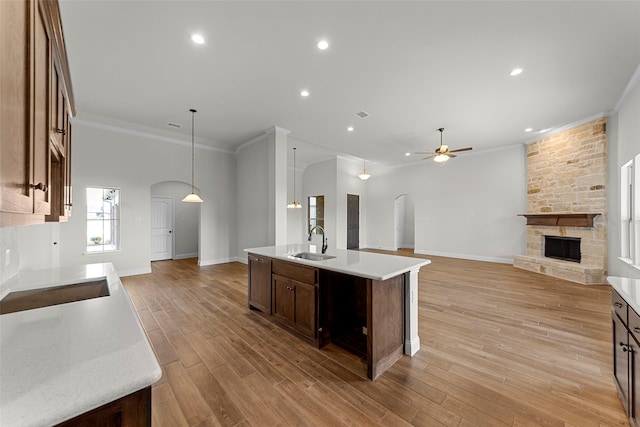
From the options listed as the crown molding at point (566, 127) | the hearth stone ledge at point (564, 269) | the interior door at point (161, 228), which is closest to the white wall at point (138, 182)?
the interior door at point (161, 228)

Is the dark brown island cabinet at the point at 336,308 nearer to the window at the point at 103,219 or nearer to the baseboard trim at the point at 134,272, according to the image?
the baseboard trim at the point at 134,272

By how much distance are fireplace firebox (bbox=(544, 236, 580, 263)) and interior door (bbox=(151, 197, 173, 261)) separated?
1049cm

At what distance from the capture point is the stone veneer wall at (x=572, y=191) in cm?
491

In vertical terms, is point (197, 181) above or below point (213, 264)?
above

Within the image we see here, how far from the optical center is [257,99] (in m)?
4.11

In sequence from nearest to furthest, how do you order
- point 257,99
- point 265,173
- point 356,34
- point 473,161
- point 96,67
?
1. point 356,34
2. point 96,67
3. point 257,99
4. point 265,173
5. point 473,161

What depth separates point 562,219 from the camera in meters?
5.46

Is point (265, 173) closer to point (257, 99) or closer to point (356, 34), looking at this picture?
point (257, 99)

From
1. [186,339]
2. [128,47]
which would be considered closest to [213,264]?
[186,339]

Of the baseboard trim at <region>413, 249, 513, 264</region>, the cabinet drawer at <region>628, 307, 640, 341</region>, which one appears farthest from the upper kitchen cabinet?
the baseboard trim at <region>413, 249, 513, 264</region>

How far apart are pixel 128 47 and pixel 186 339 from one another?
344 cm

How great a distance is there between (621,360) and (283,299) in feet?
9.26

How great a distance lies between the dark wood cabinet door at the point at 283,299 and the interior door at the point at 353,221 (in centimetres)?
644

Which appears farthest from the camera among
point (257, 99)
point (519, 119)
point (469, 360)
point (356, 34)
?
point (519, 119)
